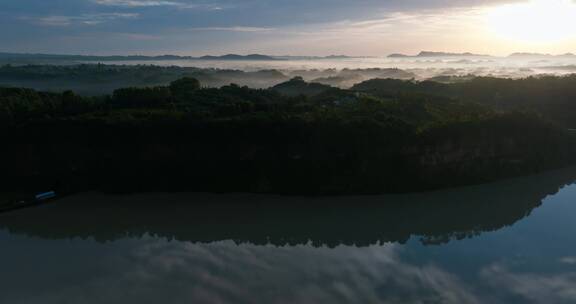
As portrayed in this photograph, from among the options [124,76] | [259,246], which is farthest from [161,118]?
[124,76]

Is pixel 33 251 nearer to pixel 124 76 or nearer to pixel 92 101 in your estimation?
pixel 92 101

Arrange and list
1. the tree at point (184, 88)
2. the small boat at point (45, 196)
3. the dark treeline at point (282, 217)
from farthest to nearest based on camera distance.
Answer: the tree at point (184, 88) < the small boat at point (45, 196) < the dark treeline at point (282, 217)

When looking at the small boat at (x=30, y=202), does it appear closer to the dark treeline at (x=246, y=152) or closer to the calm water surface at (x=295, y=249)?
the calm water surface at (x=295, y=249)

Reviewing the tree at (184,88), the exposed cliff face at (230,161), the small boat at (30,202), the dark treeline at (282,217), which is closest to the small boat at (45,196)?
the small boat at (30,202)

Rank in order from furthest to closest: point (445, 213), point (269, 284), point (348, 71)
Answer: point (348, 71) < point (445, 213) < point (269, 284)

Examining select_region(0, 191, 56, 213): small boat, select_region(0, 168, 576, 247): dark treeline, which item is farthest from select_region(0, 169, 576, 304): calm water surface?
select_region(0, 191, 56, 213): small boat

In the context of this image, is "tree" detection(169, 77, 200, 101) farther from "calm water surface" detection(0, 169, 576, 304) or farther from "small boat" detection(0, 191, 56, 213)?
"calm water surface" detection(0, 169, 576, 304)
